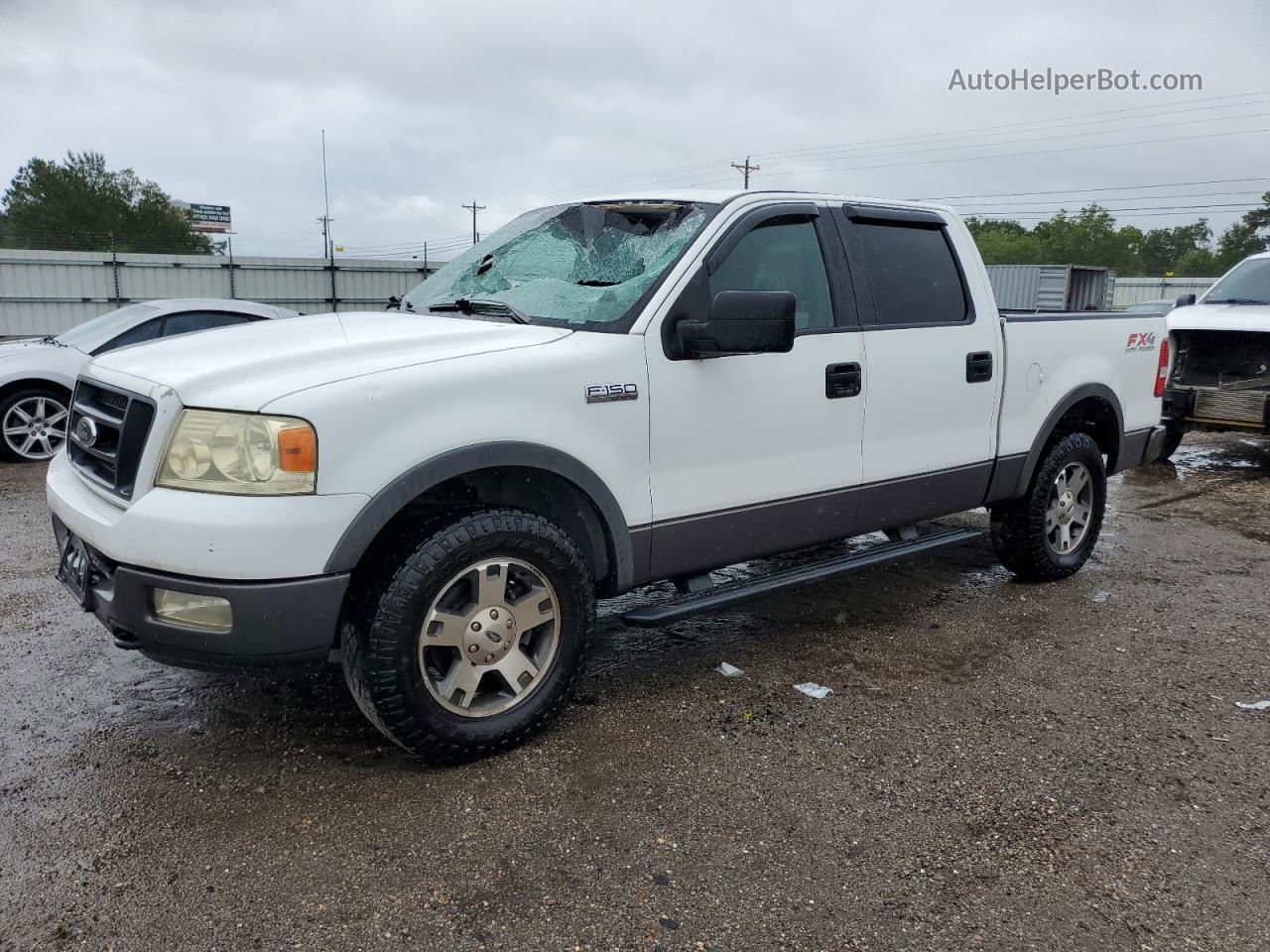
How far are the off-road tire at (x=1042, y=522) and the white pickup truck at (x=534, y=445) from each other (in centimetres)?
41

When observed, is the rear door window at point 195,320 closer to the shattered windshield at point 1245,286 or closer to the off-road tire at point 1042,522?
the off-road tire at point 1042,522

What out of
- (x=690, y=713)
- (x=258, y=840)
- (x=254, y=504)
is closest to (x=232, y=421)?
(x=254, y=504)

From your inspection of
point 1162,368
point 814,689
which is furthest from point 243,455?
point 1162,368

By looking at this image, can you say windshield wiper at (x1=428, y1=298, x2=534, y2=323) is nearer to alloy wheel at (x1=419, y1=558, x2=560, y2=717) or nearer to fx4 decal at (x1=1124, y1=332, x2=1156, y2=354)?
alloy wheel at (x1=419, y1=558, x2=560, y2=717)

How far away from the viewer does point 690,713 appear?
3.70m

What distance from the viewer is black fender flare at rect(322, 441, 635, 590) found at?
285cm

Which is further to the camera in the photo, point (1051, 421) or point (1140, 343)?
point (1140, 343)

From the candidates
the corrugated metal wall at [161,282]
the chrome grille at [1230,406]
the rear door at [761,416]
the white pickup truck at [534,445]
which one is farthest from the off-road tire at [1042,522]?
the corrugated metal wall at [161,282]

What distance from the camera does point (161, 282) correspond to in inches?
764

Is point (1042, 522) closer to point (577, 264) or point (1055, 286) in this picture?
point (577, 264)

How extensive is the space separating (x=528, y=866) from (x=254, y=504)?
1272 mm

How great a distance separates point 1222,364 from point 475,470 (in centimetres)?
901

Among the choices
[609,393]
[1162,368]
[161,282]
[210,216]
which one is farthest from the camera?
[210,216]

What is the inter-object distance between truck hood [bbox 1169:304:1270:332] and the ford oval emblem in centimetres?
952
